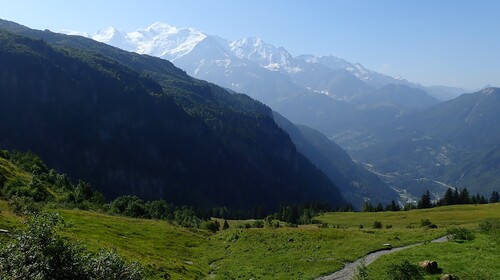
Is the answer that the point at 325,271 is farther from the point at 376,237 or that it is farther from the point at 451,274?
the point at 376,237

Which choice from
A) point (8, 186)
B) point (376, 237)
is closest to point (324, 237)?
point (376, 237)

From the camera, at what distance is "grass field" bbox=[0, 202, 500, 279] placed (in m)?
42.6

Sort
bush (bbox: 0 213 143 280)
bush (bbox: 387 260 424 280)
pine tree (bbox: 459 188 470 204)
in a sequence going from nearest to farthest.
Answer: bush (bbox: 0 213 143 280), bush (bbox: 387 260 424 280), pine tree (bbox: 459 188 470 204)

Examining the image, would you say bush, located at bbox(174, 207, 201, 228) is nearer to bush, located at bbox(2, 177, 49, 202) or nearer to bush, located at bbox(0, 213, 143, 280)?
bush, located at bbox(2, 177, 49, 202)

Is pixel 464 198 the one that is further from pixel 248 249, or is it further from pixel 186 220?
pixel 248 249

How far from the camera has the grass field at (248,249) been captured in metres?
42.6

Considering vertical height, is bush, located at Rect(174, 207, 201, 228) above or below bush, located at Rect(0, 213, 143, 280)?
below

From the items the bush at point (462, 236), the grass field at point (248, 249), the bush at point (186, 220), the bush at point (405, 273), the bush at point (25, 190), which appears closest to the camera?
the bush at point (405, 273)

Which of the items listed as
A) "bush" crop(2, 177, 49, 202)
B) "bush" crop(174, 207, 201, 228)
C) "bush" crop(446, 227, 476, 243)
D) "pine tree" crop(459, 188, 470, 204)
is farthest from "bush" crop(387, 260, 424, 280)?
"pine tree" crop(459, 188, 470, 204)

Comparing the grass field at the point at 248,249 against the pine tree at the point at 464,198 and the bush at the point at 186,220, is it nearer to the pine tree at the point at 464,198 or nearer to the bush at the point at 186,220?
the bush at the point at 186,220

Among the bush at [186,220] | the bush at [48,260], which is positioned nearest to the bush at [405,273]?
the bush at [48,260]

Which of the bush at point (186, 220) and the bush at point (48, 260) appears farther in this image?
the bush at point (186, 220)

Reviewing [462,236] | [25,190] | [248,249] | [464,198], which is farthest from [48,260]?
[464,198]

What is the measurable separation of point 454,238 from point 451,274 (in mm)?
16206
